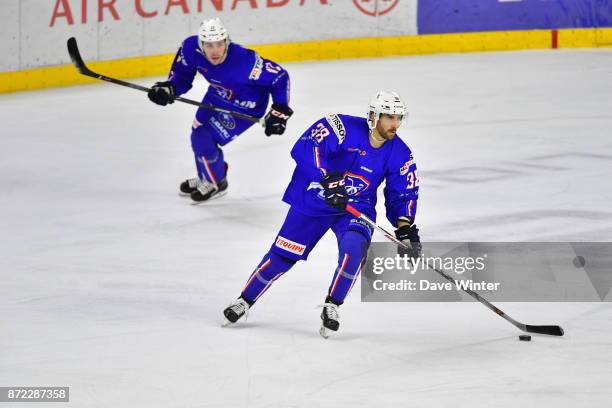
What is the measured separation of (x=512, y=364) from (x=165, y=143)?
4.87 metres

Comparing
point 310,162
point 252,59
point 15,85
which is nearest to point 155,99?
point 252,59

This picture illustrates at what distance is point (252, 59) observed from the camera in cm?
745

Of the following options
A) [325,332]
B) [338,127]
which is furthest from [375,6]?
[325,332]

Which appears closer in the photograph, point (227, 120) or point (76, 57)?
point (227, 120)

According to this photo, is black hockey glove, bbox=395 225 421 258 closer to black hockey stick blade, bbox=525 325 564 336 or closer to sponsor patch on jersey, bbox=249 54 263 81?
black hockey stick blade, bbox=525 325 564 336

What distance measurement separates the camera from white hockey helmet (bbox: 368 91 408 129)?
197 inches

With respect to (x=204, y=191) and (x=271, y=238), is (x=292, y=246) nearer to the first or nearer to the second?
(x=271, y=238)

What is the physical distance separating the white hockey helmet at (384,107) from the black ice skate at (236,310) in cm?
92

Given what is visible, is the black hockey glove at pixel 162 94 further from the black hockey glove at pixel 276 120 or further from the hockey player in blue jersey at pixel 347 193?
the hockey player in blue jersey at pixel 347 193

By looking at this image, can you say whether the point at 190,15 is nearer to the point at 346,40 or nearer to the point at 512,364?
the point at 346,40

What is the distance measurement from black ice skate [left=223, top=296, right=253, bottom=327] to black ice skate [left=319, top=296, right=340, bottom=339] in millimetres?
Answer: 345

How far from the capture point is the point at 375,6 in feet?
40.1

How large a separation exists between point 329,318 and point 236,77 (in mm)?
2826

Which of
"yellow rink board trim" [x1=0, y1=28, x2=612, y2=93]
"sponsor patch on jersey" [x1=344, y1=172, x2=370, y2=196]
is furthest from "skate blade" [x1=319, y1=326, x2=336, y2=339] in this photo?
"yellow rink board trim" [x1=0, y1=28, x2=612, y2=93]
